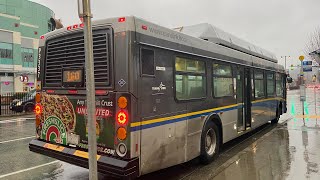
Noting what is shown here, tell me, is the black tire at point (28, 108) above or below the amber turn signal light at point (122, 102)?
below

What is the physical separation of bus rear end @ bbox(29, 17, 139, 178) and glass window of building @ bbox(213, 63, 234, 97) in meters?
3.13

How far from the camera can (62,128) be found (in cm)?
530

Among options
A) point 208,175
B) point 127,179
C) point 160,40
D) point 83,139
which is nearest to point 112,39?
point 160,40

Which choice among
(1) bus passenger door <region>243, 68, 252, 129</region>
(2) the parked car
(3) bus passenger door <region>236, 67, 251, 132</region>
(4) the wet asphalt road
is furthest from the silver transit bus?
(2) the parked car

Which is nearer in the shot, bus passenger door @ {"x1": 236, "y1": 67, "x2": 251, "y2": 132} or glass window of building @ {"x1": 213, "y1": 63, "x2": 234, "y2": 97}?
glass window of building @ {"x1": 213, "y1": 63, "x2": 234, "y2": 97}

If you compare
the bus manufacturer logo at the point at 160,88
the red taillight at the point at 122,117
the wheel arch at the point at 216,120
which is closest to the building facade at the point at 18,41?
the wheel arch at the point at 216,120

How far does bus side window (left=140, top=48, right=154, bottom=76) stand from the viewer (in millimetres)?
4543

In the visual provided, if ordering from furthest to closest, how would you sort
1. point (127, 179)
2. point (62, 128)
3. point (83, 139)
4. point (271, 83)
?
point (271, 83), point (62, 128), point (83, 139), point (127, 179)

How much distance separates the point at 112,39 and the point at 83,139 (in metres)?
1.78

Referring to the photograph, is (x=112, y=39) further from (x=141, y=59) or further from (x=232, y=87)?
(x=232, y=87)

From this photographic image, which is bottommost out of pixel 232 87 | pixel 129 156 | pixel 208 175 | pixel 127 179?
pixel 208 175

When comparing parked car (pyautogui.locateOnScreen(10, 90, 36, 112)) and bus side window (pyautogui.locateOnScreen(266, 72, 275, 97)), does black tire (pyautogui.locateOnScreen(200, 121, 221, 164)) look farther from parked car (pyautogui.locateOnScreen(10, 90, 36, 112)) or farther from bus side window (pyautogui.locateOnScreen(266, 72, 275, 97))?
parked car (pyautogui.locateOnScreen(10, 90, 36, 112))

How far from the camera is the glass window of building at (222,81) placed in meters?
6.92

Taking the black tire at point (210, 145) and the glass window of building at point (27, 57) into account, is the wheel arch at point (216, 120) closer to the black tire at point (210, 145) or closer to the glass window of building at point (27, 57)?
the black tire at point (210, 145)
